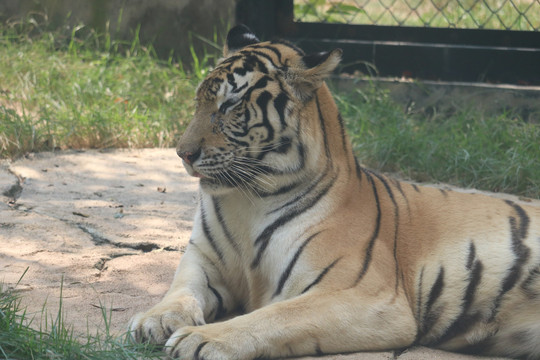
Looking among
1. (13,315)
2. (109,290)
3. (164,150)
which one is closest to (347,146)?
(109,290)

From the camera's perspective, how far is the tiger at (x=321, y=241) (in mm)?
2662

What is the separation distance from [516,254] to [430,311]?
40 centimetres

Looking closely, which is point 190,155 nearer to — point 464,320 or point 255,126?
point 255,126

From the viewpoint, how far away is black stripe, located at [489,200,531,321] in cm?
279

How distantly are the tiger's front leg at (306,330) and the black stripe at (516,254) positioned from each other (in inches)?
14.2

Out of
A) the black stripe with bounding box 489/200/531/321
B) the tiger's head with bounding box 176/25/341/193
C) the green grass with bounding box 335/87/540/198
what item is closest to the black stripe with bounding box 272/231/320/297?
the tiger's head with bounding box 176/25/341/193

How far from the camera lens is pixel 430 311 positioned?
2.80m

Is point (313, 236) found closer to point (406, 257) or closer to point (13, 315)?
point (406, 257)

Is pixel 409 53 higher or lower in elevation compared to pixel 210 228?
higher

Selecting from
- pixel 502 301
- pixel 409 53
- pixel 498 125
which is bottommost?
pixel 502 301

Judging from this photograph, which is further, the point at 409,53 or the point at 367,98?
the point at 409,53

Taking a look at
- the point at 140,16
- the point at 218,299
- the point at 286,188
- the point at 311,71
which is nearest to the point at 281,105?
the point at 311,71

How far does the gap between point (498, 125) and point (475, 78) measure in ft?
3.33

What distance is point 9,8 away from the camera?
7.06 metres
